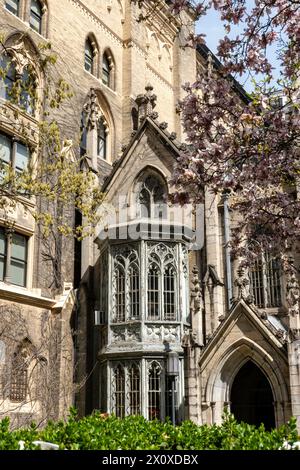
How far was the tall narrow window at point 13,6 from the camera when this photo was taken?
22.3 meters

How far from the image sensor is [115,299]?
21281 millimetres

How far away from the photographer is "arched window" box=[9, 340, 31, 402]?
1920 centimetres

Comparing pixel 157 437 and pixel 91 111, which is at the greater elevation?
pixel 91 111

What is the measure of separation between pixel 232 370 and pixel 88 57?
15889 mm

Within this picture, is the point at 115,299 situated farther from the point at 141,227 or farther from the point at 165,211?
the point at 165,211

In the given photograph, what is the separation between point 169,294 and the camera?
21.0 metres

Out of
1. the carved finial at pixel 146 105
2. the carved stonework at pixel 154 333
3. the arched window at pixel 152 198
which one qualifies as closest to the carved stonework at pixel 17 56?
the carved finial at pixel 146 105

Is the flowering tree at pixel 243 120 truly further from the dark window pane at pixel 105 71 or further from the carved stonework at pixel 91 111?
the dark window pane at pixel 105 71

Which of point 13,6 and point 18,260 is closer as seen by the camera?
point 18,260

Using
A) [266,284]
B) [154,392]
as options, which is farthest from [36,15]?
[154,392]

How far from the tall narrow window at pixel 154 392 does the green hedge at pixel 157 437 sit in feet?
36.0

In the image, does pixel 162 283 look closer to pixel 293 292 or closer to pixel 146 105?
pixel 293 292
